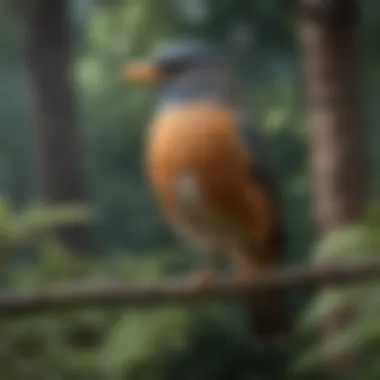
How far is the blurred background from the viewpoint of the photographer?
0.77 m

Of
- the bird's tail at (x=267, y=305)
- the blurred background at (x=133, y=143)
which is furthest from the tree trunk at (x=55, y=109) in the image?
the bird's tail at (x=267, y=305)

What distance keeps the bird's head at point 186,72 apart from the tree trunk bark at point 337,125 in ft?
0.30

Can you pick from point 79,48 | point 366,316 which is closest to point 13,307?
point 366,316

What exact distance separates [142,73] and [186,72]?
0.05 m

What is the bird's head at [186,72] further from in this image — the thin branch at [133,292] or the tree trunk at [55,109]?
the thin branch at [133,292]

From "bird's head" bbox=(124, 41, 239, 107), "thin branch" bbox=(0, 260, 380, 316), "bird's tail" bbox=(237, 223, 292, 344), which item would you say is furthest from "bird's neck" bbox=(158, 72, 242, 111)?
"thin branch" bbox=(0, 260, 380, 316)

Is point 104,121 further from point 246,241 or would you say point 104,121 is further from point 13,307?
point 13,307

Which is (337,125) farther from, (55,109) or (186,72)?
(55,109)

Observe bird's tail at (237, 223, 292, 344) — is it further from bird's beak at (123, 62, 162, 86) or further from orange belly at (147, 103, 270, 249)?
bird's beak at (123, 62, 162, 86)

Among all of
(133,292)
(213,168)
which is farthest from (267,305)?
(133,292)

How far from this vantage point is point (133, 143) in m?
0.86

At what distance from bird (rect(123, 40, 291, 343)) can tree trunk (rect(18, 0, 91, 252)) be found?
6 cm

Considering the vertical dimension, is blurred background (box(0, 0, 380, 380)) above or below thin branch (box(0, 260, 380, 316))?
above

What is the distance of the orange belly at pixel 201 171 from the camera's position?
2.45ft
